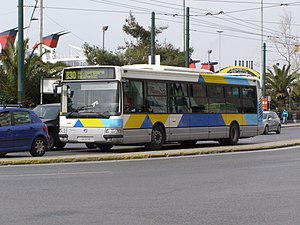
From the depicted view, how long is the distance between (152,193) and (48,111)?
13875mm

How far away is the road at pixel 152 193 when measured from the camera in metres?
9.60

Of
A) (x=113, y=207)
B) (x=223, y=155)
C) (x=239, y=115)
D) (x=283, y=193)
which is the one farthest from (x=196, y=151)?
(x=113, y=207)

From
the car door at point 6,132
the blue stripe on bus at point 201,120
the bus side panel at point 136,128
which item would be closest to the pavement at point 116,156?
the car door at point 6,132

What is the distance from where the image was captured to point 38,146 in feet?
68.2

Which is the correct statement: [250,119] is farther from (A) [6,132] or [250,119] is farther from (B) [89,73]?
(A) [6,132]

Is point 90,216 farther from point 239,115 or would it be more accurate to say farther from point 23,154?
point 239,115

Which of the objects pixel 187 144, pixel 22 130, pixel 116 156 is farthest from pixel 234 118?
pixel 22 130

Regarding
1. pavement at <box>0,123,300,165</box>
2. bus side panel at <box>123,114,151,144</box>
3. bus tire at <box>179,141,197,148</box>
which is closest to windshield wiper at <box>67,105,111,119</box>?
bus side panel at <box>123,114,151,144</box>

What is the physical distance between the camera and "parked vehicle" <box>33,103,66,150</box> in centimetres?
2478

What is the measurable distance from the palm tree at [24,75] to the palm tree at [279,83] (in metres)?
34.3

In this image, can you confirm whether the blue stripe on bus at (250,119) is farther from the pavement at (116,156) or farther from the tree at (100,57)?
the tree at (100,57)

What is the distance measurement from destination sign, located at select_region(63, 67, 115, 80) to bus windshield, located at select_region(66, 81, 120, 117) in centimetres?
21

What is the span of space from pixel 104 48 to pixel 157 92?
37328 millimetres

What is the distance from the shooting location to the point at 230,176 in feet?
50.3
